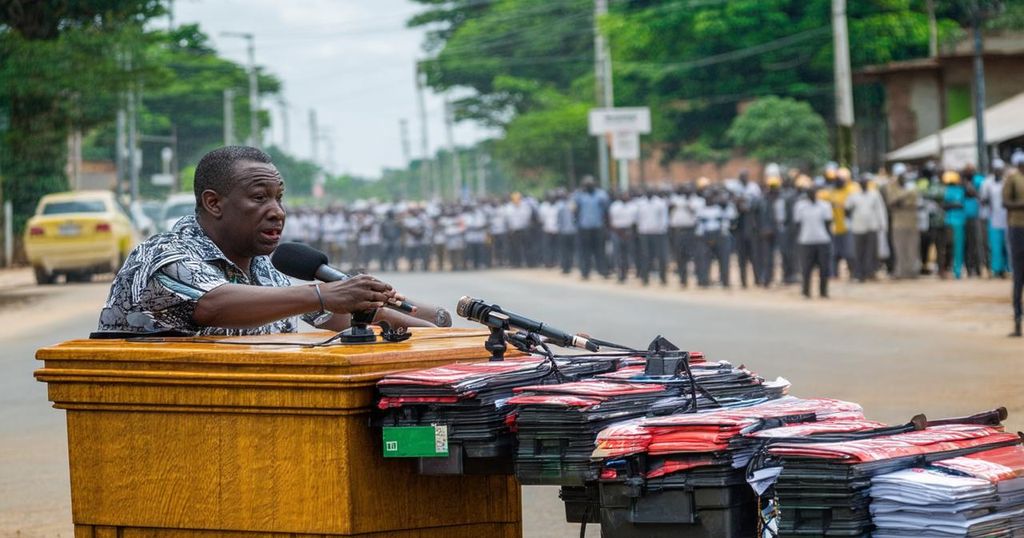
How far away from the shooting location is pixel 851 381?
13633 mm

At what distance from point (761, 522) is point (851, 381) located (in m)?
9.98

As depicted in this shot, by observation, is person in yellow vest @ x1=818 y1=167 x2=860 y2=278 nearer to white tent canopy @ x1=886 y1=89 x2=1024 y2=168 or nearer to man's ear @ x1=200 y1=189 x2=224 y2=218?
white tent canopy @ x1=886 y1=89 x2=1024 y2=168

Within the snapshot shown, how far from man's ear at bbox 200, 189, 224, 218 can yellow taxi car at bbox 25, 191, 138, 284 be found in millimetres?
28309

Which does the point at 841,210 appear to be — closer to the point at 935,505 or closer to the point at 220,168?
the point at 220,168

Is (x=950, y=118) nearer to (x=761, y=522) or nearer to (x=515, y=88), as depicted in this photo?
(x=515, y=88)

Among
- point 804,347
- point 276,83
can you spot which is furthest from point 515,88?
point 804,347

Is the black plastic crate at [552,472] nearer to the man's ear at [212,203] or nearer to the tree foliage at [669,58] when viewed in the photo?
the man's ear at [212,203]

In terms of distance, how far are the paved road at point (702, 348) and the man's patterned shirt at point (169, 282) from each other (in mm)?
2960

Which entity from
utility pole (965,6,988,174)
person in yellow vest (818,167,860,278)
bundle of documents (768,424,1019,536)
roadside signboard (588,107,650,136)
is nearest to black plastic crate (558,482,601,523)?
bundle of documents (768,424,1019,536)

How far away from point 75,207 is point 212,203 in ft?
99.0

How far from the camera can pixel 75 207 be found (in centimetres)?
3425

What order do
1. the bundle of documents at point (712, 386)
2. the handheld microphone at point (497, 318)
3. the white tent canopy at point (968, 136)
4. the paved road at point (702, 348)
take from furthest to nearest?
the white tent canopy at point (968, 136), the paved road at point (702, 348), the handheld microphone at point (497, 318), the bundle of documents at point (712, 386)

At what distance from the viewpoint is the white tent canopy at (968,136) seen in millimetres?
33656

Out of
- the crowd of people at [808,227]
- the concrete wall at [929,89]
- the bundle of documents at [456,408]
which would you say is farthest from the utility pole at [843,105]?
the bundle of documents at [456,408]
